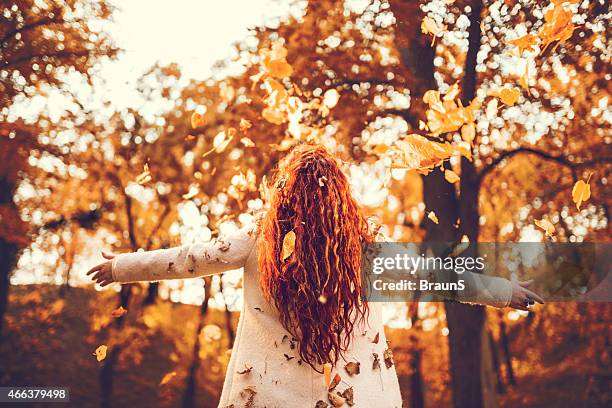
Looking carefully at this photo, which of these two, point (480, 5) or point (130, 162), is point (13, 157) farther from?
point (480, 5)

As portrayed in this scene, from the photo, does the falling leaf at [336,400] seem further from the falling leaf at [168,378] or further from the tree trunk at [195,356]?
the falling leaf at [168,378]

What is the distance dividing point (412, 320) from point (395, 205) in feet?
8.53

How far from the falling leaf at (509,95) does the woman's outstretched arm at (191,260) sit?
213 inches

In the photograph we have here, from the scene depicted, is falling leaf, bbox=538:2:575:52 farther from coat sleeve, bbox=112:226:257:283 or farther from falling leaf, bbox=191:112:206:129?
falling leaf, bbox=191:112:206:129

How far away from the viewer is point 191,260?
2375 millimetres

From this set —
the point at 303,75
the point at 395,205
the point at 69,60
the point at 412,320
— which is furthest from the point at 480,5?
the point at 412,320

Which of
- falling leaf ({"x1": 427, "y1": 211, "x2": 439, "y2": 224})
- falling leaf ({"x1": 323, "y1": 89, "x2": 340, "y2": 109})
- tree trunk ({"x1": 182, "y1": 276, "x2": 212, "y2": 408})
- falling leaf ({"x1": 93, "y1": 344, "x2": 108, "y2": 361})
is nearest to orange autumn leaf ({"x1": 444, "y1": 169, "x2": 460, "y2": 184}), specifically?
falling leaf ({"x1": 427, "y1": 211, "x2": 439, "y2": 224})

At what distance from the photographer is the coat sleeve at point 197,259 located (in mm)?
2342

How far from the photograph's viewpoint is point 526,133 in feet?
25.0

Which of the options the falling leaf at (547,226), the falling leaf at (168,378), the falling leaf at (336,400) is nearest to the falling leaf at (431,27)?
the falling leaf at (547,226)

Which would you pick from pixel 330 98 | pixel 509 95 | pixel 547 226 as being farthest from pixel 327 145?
pixel 547 226

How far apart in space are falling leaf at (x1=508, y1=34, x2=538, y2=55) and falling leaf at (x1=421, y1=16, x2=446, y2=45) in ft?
2.41

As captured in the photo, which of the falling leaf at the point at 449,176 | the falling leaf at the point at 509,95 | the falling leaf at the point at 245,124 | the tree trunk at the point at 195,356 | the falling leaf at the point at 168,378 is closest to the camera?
the falling leaf at the point at 509,95

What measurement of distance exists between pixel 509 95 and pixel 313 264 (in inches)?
216
